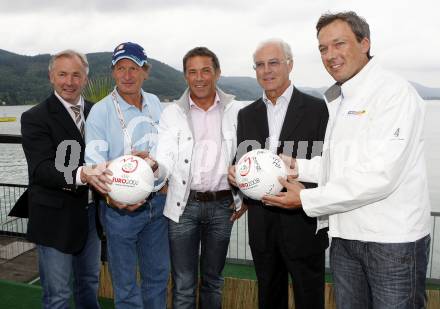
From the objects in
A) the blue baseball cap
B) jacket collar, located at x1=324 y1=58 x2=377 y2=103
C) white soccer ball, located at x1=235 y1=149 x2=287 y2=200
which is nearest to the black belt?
white soccer ball, located at x1=235 y1=149 x2=287 y2=200

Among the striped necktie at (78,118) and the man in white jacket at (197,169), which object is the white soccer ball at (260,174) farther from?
the striped necktie at (78,118)

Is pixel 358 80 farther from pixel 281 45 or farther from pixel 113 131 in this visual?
pixel 113 131

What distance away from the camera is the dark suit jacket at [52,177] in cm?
278

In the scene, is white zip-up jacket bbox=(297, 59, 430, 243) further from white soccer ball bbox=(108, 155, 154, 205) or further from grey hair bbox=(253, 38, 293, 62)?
white soccer ball bbox=(108, 155, 154, 205)

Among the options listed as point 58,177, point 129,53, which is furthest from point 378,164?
point 58,177

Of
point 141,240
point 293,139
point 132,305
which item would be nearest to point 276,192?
point 293,139

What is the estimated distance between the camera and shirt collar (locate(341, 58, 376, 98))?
87.7 inches

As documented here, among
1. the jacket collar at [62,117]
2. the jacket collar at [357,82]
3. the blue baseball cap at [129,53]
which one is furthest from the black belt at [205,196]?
the jacket collar at [357,82]

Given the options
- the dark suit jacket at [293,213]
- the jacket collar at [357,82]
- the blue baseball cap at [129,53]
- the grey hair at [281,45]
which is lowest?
the dark suit jacket at [293,213]

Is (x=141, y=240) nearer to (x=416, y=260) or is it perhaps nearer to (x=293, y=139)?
(x=293, y=139)

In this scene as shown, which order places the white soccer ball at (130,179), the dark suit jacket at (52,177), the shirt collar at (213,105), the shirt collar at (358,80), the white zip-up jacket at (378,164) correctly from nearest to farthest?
the white zip-up jacket at (378,164), the shirt collar at (358,80), the white soccer ball at (130,179), the dark suit jacket at (52,177), the shirt collar at (213,105)

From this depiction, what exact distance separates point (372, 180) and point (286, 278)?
4.57ft

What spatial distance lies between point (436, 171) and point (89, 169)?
1834cm

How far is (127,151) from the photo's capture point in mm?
2916
